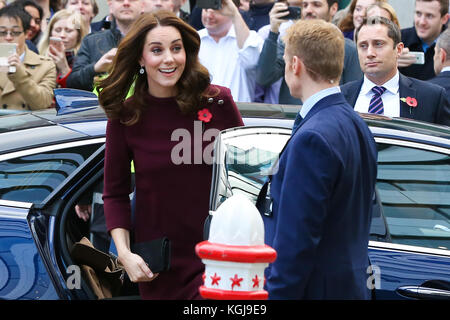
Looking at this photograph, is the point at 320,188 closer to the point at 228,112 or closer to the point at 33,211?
the point at 228,112

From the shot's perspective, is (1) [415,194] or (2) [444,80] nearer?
(1) [415,194]

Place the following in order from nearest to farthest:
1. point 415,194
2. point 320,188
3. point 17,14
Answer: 1. point 320,188
2. point 415,194
3. point 17,14

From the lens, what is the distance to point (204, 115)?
3.33 meters

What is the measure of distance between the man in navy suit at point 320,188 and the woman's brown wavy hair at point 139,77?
0.59m

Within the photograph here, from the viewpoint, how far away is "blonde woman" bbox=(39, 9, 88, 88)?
23.8 feet

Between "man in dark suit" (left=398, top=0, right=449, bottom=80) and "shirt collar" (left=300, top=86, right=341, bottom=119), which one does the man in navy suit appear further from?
"man in dark suit" (left=398, top=0, right=449, bottom=80)

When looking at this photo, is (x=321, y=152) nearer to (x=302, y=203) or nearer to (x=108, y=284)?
(x=302, y=203)

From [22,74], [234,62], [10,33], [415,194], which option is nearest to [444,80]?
[234,62]

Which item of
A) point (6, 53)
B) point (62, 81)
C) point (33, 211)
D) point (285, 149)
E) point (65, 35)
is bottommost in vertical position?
point (33, 211)

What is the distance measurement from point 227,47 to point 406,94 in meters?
2.09

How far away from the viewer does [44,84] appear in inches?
265

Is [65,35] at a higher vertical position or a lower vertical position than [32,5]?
lower
